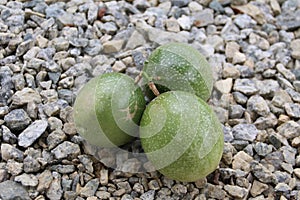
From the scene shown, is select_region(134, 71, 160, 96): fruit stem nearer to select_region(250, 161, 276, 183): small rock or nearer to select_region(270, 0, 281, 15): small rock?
select_region(250, 161, 276, 183): small rock

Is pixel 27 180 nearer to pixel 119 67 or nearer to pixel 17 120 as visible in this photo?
pixel 17 120

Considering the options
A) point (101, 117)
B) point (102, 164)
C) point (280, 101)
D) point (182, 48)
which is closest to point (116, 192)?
point (102, 164)

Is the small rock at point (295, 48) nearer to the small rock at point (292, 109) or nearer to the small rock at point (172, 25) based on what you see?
the small rock at point (292, 109)

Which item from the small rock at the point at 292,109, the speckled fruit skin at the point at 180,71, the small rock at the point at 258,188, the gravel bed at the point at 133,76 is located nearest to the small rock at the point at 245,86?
the gravel bed at the point at 133,76

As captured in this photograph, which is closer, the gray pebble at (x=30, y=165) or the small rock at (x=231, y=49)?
the gray pebble at (x=30, y=165)

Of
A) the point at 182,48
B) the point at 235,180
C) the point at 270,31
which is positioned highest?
the point at 182,48

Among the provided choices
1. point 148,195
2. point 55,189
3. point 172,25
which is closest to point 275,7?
point 172,25

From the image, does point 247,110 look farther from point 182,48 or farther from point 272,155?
point 182,48
